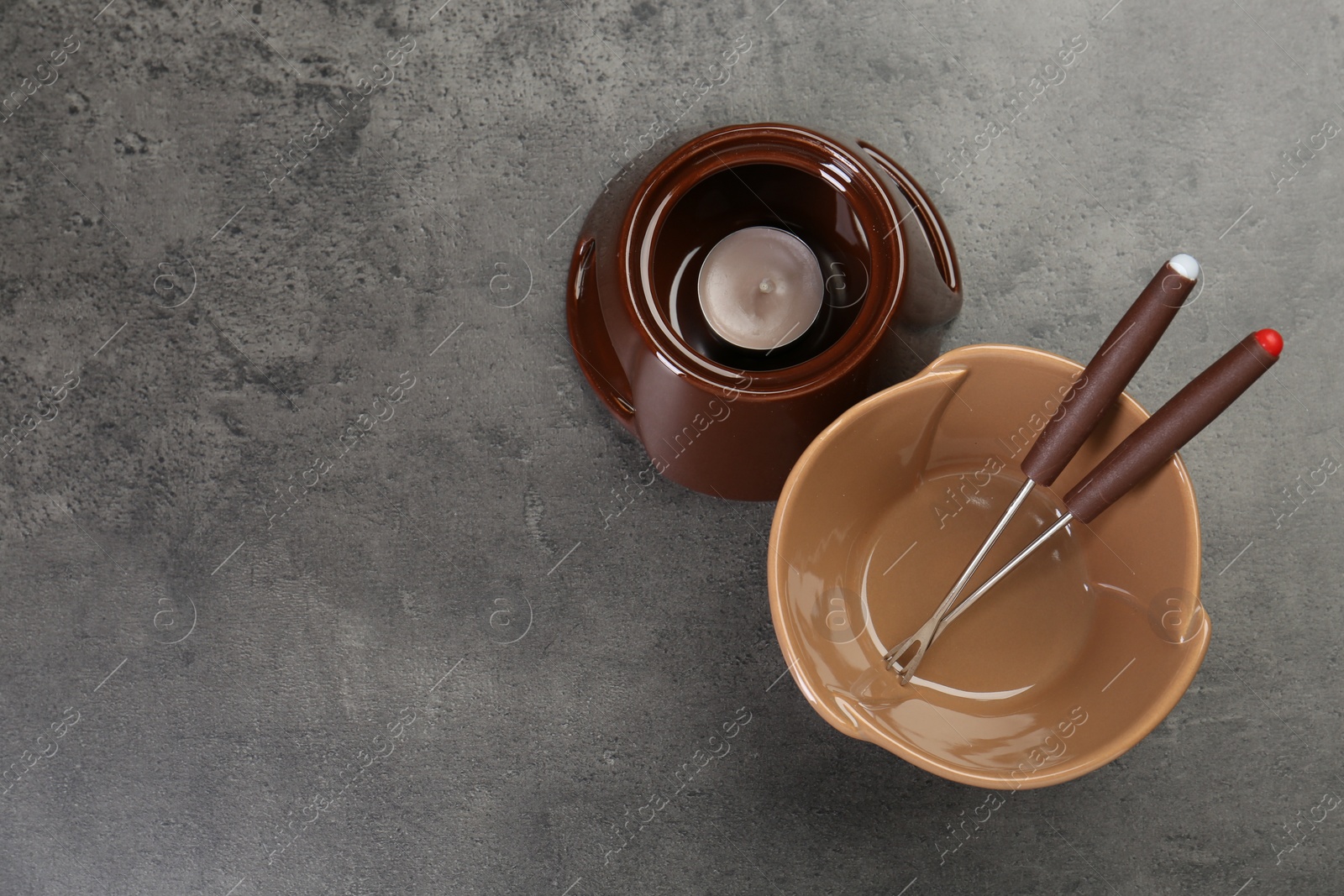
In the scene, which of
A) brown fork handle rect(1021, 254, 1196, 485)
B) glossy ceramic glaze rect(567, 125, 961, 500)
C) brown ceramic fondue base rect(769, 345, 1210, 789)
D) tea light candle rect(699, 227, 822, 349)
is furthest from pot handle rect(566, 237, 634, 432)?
brown fork handle rect(1021, 254, 1196, 485)

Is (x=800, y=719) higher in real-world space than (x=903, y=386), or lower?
lower

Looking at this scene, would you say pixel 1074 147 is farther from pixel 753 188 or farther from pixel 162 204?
pixel 162 204

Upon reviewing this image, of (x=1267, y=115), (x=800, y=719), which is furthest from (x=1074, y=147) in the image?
(x=800, y=719)

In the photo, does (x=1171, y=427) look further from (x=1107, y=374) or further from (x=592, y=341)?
(x=592, y=341)

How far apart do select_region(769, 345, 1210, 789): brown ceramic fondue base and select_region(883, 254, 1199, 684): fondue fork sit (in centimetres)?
4

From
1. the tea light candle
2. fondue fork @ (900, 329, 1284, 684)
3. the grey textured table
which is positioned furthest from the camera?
the grey textured table

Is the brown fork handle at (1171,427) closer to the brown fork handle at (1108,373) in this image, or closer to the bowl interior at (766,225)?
the brown fork handle at (1108,373)

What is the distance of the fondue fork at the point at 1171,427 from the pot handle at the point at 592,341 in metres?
0.36

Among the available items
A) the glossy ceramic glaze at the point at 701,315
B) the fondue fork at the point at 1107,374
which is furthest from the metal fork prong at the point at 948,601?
the glossy ceramic glaze at the point at 701,315

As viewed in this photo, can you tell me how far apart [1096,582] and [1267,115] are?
0.54 metres

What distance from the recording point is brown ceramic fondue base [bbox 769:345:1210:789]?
22.1 inches

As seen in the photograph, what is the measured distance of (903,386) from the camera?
583 mm

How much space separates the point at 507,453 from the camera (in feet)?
2.82

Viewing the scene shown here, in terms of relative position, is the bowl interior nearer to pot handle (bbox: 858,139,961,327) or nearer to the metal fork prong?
pot handle (bbox: 858,139,961,327)
